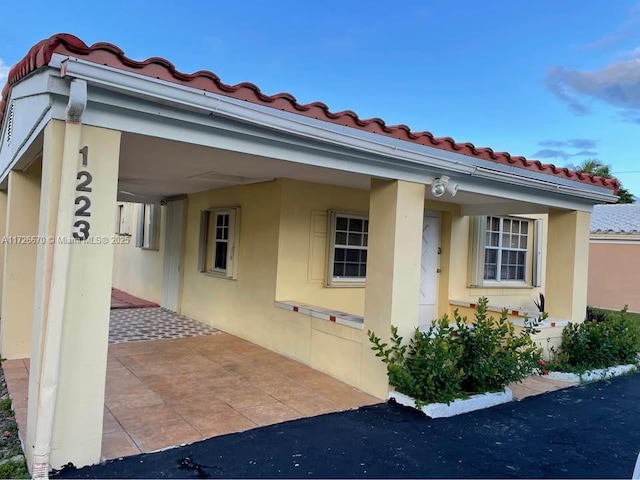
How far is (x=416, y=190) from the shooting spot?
17.8 feet

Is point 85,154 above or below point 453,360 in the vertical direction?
above

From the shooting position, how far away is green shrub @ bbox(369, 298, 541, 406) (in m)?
4.91

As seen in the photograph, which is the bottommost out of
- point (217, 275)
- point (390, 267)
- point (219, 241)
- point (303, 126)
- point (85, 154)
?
point (217, 275)

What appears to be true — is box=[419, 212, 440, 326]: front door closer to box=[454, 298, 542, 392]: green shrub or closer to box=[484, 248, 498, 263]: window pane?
box=[484, 248, 498, 263]: window pane

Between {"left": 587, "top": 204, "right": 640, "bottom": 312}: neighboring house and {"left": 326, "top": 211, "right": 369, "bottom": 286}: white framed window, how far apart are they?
41.0 feet

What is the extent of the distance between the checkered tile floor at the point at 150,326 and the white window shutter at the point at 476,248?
17.5 ft

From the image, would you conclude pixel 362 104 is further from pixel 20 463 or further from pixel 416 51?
pixel 20 463

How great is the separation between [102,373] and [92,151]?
164cm

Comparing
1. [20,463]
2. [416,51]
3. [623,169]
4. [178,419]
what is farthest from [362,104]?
[623,169]

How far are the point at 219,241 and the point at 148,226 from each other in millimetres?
4680

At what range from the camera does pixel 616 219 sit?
61.2ft

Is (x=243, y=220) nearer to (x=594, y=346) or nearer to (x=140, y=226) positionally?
(x=594, y=346)

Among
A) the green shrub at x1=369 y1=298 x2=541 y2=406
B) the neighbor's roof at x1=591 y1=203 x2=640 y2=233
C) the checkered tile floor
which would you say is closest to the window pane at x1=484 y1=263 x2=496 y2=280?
the green shrub at x1=369 y1=298 x2=541 y2=406

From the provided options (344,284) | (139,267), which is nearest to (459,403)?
(344,284)
